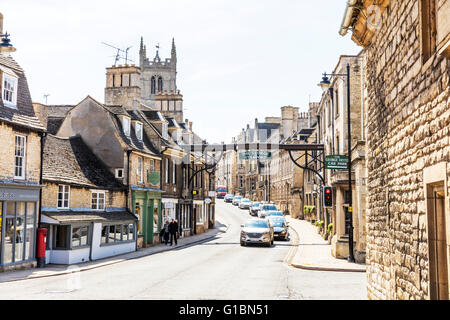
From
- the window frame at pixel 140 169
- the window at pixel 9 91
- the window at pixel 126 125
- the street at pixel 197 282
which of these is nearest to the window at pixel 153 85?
the window at pixel 126 125

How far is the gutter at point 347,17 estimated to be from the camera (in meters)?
10.5

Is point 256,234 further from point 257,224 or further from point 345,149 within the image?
point 345,149

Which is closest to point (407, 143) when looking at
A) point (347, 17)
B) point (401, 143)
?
point (401, 143)

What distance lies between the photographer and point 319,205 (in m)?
46.6

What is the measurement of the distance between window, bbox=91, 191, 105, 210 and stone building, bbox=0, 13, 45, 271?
197 inches

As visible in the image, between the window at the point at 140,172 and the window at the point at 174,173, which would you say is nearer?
the window at the point at 140,172

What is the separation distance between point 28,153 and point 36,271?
484 centimetres

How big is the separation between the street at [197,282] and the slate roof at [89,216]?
2.82 m

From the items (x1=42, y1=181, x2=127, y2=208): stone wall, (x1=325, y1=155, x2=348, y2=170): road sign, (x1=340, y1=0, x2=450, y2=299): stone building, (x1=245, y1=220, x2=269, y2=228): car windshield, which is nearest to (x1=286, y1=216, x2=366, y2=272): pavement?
(x1=245, y1=220, x2=269, y2=228): car windshield

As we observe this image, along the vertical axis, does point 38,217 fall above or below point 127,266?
above

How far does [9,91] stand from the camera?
69.5ft

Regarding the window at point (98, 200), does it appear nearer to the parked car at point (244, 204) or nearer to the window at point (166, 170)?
the window at point (166, 170)
